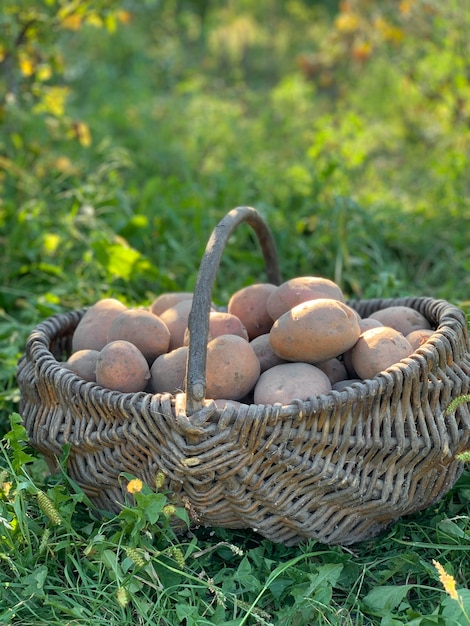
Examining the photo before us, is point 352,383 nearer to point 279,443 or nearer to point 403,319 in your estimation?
point 279,443

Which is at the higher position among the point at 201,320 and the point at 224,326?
the point at 201,320

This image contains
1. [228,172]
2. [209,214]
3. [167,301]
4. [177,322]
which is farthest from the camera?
[228,172]

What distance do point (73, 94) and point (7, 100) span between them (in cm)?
309

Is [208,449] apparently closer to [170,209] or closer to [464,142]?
[170,209]

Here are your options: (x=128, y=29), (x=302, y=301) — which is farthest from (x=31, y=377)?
(x=128, y=29)

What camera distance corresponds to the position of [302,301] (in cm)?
182

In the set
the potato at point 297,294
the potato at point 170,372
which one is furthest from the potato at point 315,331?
the potato at point 170,372

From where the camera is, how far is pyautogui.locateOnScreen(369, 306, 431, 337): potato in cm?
193

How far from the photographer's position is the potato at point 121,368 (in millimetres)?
1665

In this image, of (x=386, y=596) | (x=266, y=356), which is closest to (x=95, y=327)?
(x=266, y=356)

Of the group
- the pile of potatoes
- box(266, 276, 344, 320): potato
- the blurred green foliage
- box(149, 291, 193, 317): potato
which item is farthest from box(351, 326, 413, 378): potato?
the blurred green foliage

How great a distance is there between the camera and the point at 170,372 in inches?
67.4

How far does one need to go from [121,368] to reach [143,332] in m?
0.18

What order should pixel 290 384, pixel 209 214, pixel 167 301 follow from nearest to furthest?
pixel 290 384 < pixel 167 301 < pixel 209 214
